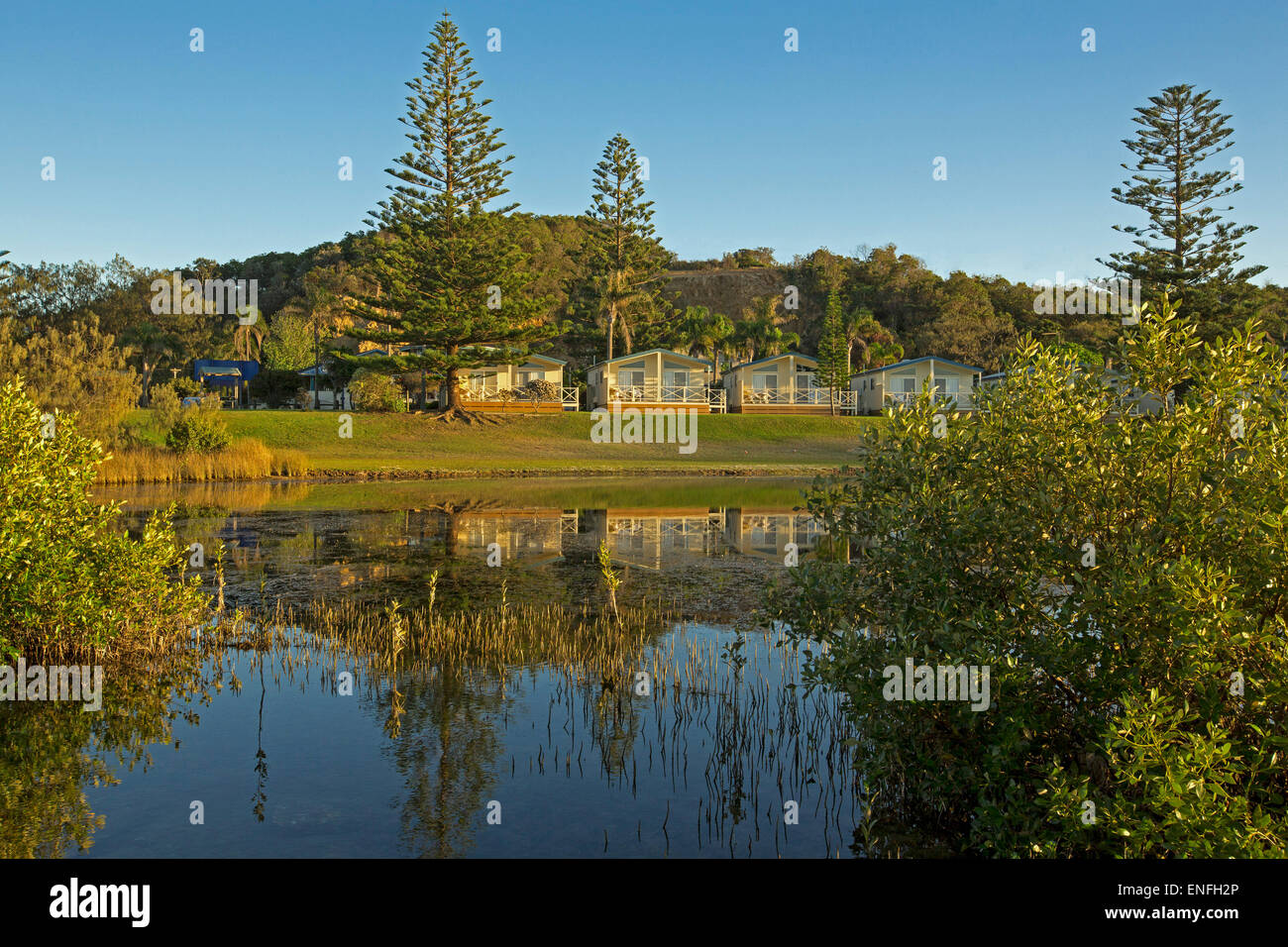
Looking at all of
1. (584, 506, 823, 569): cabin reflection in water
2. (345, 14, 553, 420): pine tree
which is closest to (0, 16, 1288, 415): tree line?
(345, 14, 553, 420): pine tree

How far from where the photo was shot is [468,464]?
41.5 m

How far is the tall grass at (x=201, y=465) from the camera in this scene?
1235 inches

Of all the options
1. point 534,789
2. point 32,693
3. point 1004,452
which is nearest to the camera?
point 1004,452

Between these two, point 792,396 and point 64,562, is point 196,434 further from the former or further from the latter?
point 792,396

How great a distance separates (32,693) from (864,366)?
7513 centimetres

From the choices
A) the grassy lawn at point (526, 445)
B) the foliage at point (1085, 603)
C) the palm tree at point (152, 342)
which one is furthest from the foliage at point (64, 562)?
the palm tree at point (152, 342)

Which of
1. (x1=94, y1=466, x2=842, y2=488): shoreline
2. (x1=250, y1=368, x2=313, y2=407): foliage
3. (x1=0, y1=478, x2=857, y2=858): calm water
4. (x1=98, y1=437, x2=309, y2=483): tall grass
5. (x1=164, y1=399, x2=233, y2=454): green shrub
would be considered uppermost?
(x1=250, y1=368, x2=313, y2=407): foliage

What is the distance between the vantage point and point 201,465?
33.7m

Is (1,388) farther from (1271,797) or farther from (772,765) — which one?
(1271,797)

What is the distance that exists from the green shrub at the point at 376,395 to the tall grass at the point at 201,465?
17.3 m

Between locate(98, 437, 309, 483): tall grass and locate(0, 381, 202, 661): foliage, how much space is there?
23.9m

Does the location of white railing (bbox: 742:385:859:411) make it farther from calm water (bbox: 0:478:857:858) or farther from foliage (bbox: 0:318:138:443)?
calm water (bbox: 0:478:857:858)

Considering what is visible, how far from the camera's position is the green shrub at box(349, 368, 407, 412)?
180 ft
